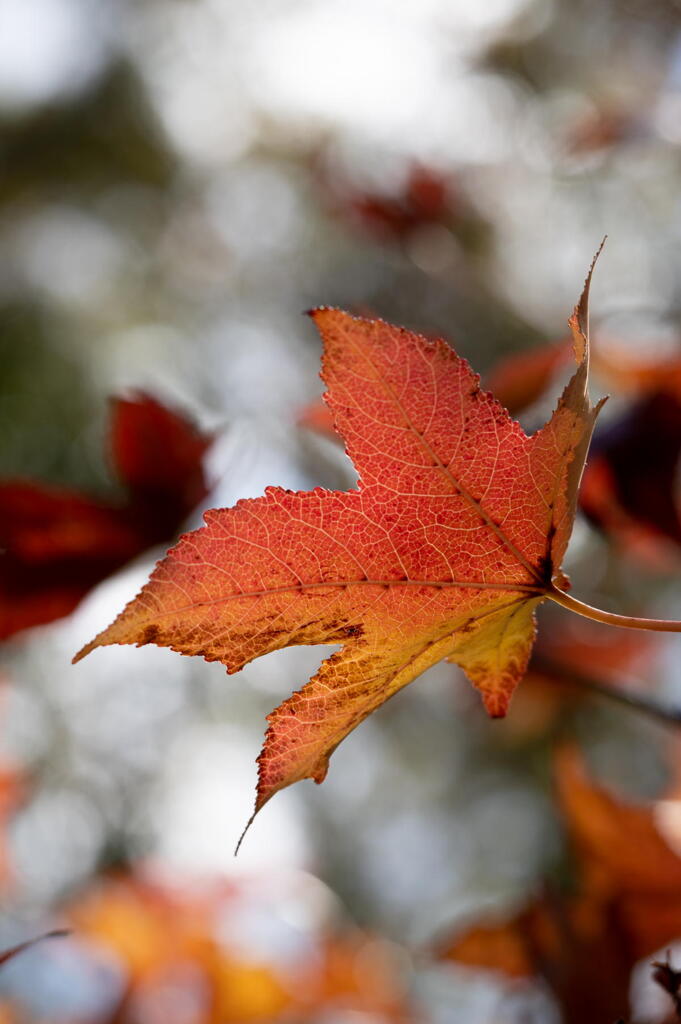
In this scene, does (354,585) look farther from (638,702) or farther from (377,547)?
(638,702)

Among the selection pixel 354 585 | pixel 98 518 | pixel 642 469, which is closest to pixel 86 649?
pixel 354 585

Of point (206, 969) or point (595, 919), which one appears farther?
point (206, 969)

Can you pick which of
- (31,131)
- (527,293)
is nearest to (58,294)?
(31,131)

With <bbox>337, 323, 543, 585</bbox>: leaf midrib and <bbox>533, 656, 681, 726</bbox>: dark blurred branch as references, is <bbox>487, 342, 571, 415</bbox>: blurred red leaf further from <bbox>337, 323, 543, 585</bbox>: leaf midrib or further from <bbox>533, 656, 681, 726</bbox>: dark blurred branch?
<bbox>337, 323, 543, 585</bbox>: leaf midrib

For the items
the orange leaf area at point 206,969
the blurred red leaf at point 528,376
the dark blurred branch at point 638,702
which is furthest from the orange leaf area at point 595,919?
the orange leaf area at point 206,969

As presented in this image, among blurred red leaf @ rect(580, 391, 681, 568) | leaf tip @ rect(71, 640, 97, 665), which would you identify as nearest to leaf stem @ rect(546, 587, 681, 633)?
leaf tip @ rect(71, 640, 97, 665)

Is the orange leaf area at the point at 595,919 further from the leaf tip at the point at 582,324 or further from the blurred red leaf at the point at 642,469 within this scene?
the leaf tip at the point at 582,324

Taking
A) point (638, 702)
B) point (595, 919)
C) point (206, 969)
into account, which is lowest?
point (206, 969)
